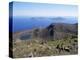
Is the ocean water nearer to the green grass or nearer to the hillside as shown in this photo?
the hillside

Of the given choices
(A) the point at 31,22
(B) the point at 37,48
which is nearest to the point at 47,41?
(B) the point at 37,48

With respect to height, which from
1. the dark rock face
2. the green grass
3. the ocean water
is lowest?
the green grass

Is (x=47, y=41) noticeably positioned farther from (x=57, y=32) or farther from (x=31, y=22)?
(x=31, y=22)

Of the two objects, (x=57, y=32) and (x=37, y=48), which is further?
(x=57, y=32)

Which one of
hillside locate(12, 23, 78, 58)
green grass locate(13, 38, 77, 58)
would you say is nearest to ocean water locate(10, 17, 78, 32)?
hillside locate(12, 23, 78, 58)

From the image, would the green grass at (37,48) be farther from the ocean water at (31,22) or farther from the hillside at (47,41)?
the ocean water at (31,22)

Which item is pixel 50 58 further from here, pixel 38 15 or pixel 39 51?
pixel 38 15

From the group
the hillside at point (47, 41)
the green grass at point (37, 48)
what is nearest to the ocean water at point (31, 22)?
the hillside at point (47, 41)

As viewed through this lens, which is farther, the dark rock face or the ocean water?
the dark rock face

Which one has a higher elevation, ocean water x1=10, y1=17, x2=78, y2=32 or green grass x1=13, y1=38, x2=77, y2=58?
ocean water x1=10, y1=17, x2=78, y2=32

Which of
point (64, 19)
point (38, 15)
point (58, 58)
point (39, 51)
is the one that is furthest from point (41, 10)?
point (58, 58)
